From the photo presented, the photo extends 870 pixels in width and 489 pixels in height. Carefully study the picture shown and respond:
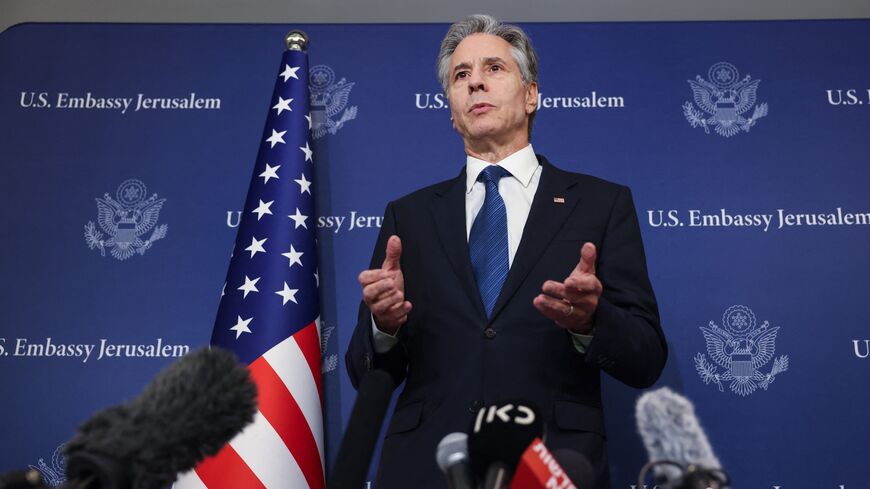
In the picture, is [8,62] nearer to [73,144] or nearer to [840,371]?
[73,144]

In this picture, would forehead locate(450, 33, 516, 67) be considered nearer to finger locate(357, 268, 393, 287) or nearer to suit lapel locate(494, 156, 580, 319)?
suit lapel locate(494, 156, 580, 319)

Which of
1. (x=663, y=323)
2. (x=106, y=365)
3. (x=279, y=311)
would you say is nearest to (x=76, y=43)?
(x=106, y=365)

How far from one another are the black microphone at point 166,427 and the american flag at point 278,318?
131cm

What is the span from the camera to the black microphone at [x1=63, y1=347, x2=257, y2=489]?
0.83 m

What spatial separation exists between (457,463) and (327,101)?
2391 mm

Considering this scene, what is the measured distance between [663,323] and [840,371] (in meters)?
0.56

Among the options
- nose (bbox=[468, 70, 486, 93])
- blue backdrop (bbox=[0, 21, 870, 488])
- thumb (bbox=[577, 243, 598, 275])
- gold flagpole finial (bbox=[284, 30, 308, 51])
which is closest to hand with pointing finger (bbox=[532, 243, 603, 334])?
thumb (bbox=[577, 243, 598, 275])

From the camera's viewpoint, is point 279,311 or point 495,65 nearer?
point 495,65

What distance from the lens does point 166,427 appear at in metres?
0.88

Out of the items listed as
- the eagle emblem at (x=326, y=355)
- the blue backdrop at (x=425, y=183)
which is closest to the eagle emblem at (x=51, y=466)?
the blue backdrop at (x=425, y=183)

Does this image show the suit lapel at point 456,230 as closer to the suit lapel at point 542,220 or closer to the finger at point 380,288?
the suit lapel at point 542,220

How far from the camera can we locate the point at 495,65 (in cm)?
237

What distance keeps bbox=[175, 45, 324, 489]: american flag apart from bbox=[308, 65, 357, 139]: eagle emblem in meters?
0.18

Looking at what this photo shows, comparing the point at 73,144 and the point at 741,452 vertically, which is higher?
the point at 73,144
